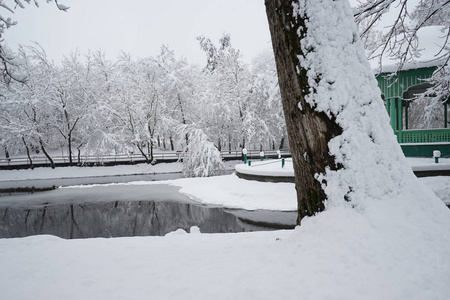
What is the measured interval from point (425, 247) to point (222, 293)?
1.82 meters

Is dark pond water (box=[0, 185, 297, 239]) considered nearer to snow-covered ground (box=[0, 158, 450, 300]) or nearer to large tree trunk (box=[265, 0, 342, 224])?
snow-covered ground (box=[0, 158, 450, 300])

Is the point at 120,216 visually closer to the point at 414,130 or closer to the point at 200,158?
the point at 200,158

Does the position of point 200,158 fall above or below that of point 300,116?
below

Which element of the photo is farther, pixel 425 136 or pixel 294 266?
pixel 425 136

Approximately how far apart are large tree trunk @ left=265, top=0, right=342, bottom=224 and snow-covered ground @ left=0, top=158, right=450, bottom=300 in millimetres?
337

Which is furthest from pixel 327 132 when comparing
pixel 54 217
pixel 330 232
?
pixel 54 217

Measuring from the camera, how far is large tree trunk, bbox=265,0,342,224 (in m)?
3.03

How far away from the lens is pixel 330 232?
2816 millimetres

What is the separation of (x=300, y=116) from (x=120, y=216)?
10.9m

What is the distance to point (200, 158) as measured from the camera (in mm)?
23172

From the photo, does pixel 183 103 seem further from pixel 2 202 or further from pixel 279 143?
pixel 2 202

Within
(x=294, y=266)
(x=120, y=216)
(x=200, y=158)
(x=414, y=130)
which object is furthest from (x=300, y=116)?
(x=200, y=158)

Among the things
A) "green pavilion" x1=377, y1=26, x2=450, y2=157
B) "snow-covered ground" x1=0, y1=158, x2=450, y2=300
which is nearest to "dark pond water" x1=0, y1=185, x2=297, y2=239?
"snow-covered ground" x1=0, y1=158, x2=450, y2=300

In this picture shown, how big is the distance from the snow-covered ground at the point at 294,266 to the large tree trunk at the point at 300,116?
337 mm
